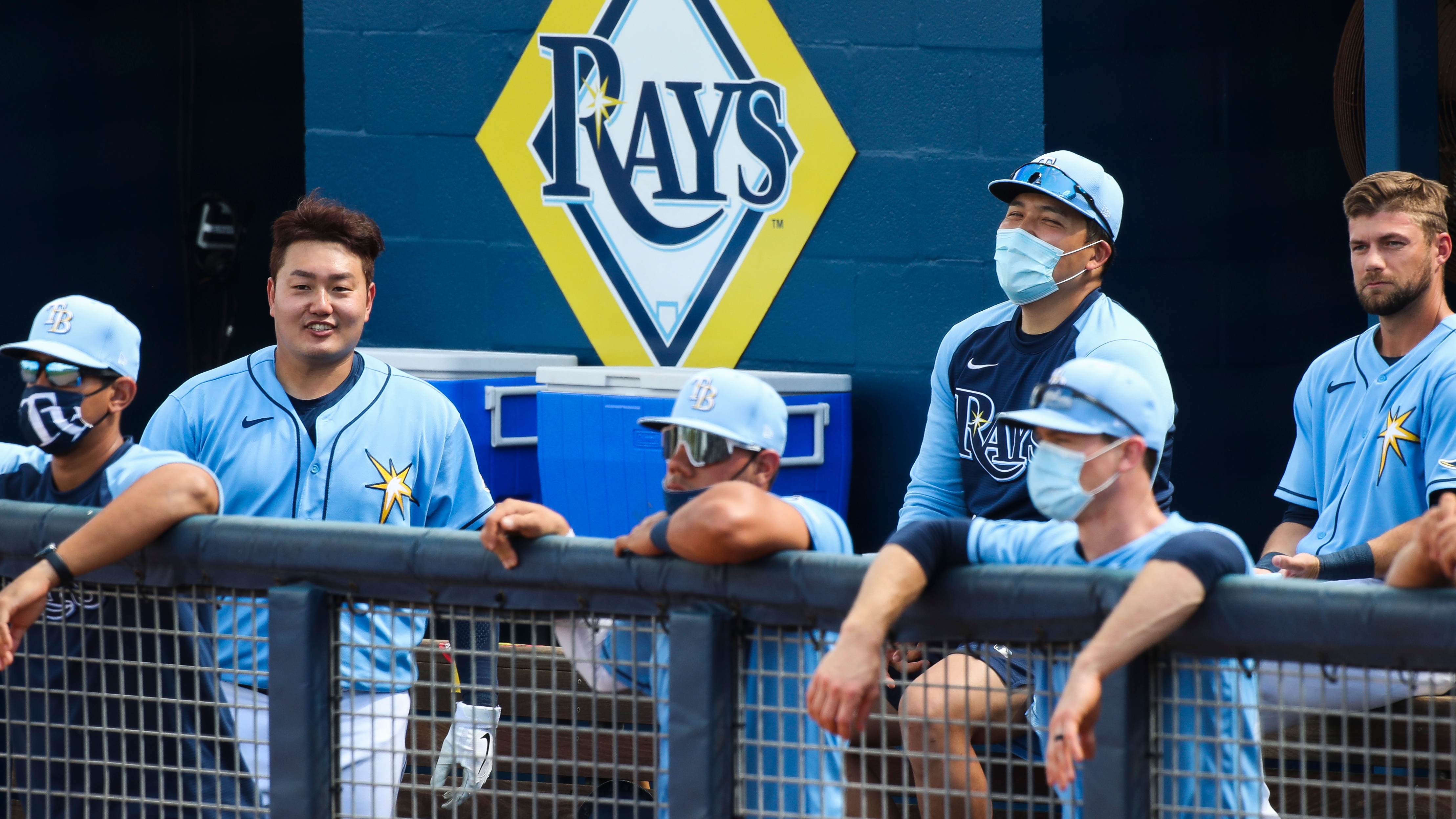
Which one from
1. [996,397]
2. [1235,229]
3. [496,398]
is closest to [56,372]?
[996,397]

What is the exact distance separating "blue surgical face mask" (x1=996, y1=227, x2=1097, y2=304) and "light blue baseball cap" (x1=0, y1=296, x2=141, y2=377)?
1.83 metres

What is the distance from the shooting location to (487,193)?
203 inches

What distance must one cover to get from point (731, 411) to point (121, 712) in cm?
112

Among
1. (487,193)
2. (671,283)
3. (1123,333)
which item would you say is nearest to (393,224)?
(487,193)

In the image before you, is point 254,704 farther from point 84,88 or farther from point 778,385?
point 84,88

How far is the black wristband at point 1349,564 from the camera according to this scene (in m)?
3.13

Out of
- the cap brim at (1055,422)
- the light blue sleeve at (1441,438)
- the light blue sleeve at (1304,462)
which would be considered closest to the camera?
the cap brim at (1055,422)

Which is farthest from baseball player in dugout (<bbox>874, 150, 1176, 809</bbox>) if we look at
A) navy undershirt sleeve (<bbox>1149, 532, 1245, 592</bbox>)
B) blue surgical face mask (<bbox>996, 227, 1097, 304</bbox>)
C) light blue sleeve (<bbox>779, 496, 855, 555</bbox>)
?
navy undershirt sleeve (<bbox>1149, 532, 1245, 592</bbox>)

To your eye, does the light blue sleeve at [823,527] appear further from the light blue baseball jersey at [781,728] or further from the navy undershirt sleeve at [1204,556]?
the navy undershirt sleeve at [1204,556]

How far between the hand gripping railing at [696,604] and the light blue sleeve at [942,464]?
50.5 inches

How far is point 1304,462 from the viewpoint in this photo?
3.67 m

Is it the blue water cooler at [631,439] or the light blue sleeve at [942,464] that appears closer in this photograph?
the light blue sleeve at [942,464]

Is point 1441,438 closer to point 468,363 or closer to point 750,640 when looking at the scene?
point 750,640

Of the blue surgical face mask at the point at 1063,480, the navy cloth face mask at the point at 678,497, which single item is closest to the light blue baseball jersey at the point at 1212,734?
the blue surgical face mask at the point at 1063,480
